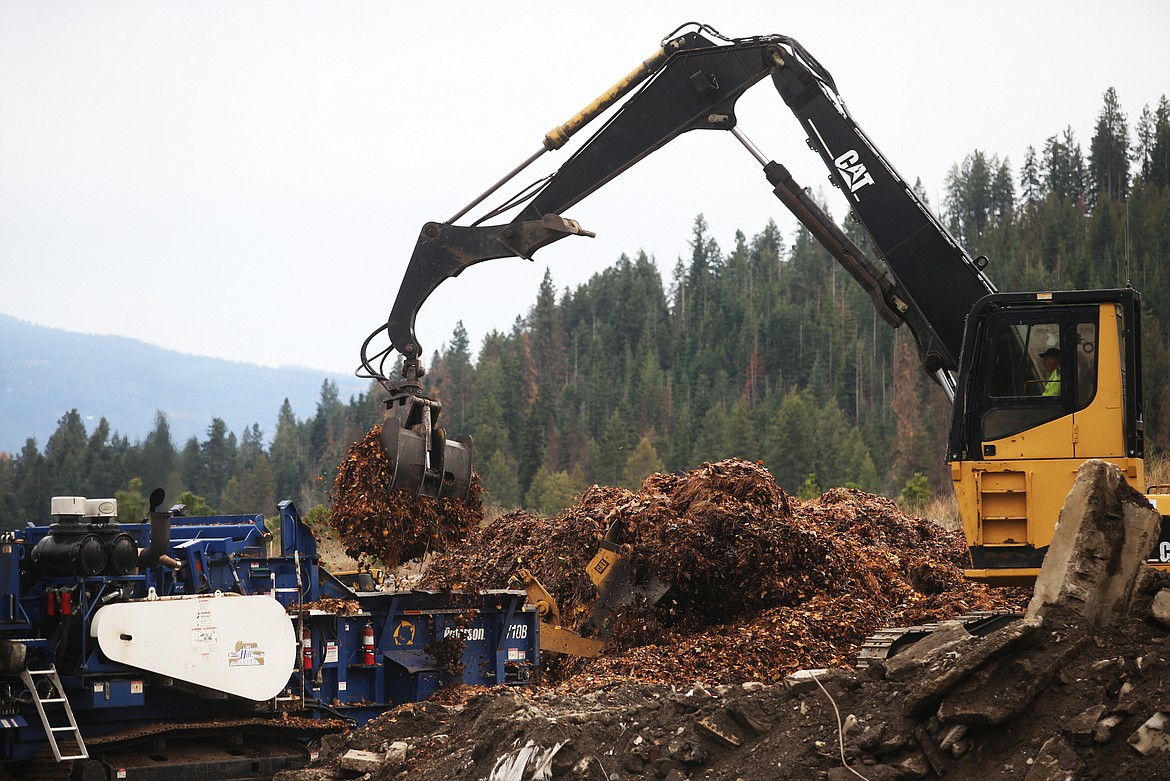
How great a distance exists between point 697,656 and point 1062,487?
12.7 ft

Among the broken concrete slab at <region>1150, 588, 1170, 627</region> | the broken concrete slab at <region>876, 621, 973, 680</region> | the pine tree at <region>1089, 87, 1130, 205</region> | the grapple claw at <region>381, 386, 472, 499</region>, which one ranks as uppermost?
A: the pine tree at <region>1089, 87, 1130, 205</region>

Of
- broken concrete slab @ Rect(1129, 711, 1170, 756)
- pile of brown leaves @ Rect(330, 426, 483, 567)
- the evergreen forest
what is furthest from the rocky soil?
the evergreen forest

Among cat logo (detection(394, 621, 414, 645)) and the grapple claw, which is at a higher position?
the grapple claw

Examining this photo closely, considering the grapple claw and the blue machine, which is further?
the grapple claw

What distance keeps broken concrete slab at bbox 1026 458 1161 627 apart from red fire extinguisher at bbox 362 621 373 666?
19.0ft

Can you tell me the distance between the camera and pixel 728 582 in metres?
12.7

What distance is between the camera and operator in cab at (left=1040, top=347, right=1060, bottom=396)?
902 centimetres

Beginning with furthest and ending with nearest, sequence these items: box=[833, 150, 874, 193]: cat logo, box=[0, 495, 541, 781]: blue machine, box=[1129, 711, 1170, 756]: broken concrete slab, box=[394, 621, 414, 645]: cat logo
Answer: box=[394, 621, 414, 645]: cat logo < box=[833, 150, 874, 193]: cat logo < box=[0, 495, 541, 781]: blue machine < box=[1129, 711, 1170, 756]: broken concrete slab

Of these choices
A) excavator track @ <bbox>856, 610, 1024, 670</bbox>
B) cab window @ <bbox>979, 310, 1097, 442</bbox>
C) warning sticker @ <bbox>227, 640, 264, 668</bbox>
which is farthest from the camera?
warning sticker @ <bbox>227, 640, 264, 668</bbox>

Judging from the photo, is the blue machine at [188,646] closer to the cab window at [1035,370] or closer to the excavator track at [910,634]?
the excavator track at [910,634]

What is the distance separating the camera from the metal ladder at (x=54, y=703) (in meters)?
9.10

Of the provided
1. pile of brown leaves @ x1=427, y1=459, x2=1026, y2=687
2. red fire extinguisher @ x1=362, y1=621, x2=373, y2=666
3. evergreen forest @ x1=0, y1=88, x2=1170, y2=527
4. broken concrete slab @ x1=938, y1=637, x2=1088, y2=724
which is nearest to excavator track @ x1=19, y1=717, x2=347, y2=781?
red fire extinguisher @ x1=362, y1=621, x2=373, y2=666

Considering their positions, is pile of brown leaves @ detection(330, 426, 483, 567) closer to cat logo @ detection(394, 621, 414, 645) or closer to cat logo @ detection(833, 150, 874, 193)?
cat logo @ detection(394, 621, 414, 645)

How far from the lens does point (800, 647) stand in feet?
37.0
